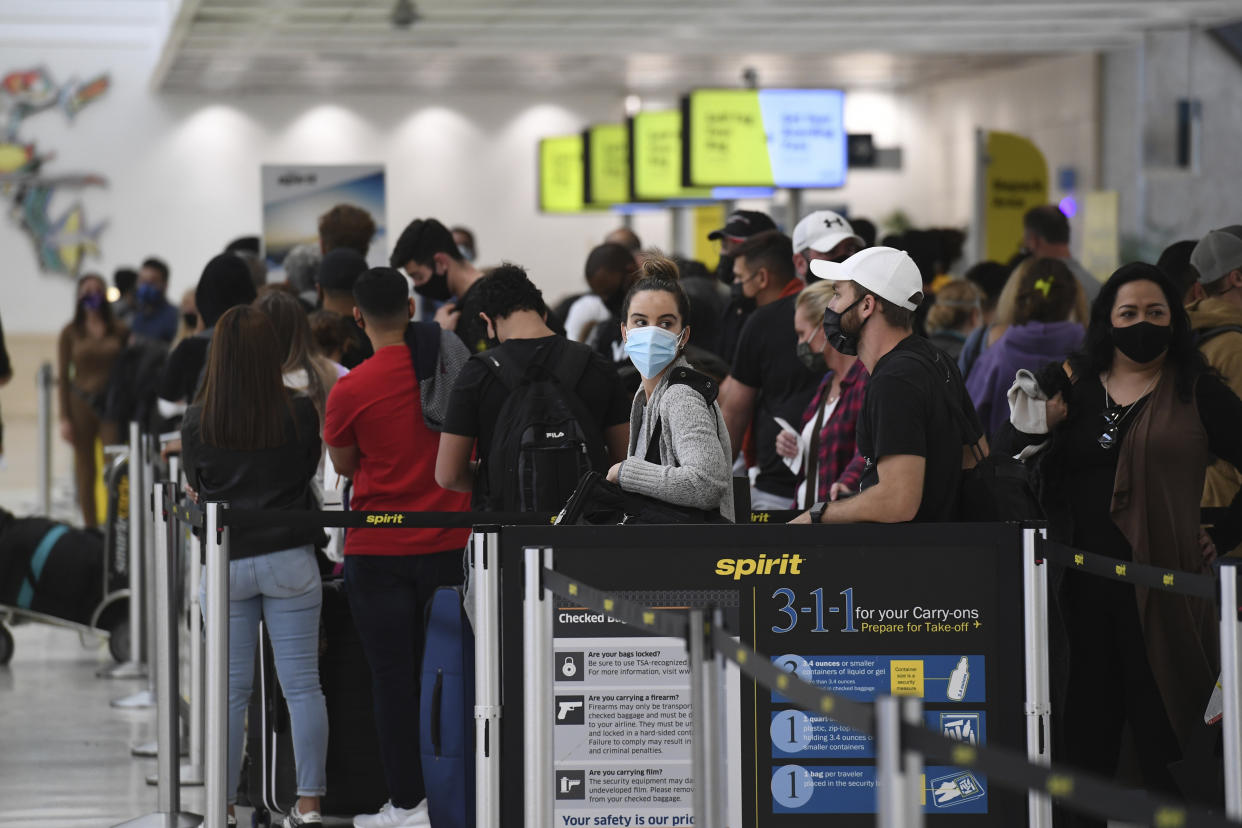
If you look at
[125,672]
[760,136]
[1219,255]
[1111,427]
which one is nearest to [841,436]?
[1111,427]

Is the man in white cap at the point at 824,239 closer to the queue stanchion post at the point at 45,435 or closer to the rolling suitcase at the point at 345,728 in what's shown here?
the rolling suitcase at the point at 345,728

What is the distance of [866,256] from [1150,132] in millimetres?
12860

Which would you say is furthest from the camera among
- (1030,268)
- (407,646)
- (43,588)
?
(43,588)

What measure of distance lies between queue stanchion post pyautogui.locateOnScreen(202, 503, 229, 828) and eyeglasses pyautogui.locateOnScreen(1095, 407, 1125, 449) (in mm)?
2328

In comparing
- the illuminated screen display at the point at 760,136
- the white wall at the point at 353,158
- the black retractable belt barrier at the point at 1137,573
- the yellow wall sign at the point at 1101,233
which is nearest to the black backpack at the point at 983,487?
the black retractable belt barrier at the point at 1137,573

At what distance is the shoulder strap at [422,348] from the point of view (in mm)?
4730

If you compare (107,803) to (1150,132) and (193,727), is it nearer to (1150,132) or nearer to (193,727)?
(193,727)

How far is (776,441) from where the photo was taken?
17.6 feet

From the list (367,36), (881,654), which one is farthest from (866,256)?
(367,36)

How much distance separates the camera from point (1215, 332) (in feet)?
15.9

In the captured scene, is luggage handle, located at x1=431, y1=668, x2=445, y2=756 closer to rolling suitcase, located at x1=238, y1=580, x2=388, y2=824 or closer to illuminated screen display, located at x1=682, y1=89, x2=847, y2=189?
rolling suitcase, located at x1=238, y1=580, x2=388, y2=824

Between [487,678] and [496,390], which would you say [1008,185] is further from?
[487,678]

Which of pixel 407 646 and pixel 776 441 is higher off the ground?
pixel 776 441

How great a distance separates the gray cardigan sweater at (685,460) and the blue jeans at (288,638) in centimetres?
138
